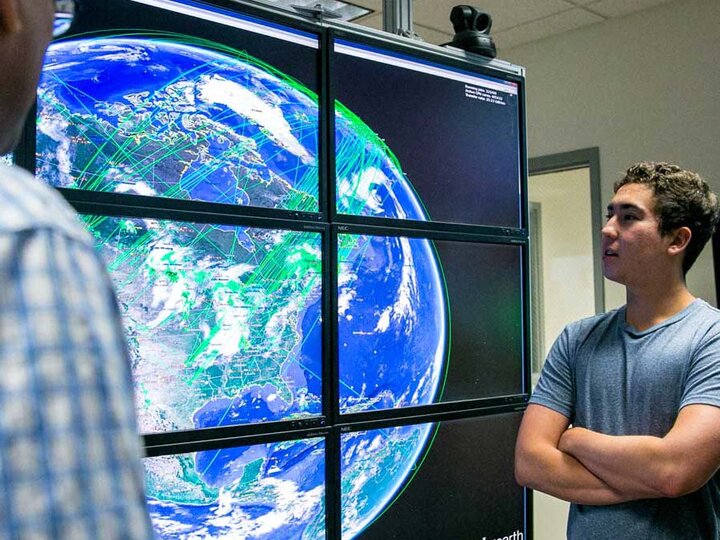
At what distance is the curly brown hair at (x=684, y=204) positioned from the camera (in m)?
1.59

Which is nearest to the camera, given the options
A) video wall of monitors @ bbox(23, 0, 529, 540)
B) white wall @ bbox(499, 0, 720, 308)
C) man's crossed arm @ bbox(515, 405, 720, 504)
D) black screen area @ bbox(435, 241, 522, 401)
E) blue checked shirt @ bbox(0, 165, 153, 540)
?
blue checked shirt @ bbox(0, 165, 153, 540)

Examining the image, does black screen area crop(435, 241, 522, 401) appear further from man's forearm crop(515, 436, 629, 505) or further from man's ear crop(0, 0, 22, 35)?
man's ear crop(0, 0, 22, 35)

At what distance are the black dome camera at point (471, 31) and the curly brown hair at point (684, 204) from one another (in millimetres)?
647

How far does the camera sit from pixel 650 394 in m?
1.46

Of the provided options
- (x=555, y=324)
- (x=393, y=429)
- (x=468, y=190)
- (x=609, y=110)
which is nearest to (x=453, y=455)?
(x=393, y=429)

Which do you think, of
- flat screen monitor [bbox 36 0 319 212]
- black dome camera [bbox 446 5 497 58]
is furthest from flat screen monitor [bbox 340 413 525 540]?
black dome camera [bbox 446 5 497 58]

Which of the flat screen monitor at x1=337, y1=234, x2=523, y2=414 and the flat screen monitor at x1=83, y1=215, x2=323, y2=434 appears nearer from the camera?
the flat screen monitor at x1=83, y1=215, x2=323, y2=434

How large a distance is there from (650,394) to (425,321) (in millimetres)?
584

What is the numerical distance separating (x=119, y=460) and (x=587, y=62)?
12.2 feet

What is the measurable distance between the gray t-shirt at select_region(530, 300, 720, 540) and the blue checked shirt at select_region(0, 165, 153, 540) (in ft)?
4.27

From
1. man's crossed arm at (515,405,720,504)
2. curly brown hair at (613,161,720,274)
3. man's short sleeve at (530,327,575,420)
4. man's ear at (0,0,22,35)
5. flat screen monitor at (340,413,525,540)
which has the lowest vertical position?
flat screen monitor at (340,413,525,540)

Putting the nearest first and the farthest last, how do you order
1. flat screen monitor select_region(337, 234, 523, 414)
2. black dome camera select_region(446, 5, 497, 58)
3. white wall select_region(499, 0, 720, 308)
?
flat screen monitor select_region(337, 234, 523, 414) < black dome camera select_region(446, 5, 497, 58) < white wall select_region(499, 0, 720, 308)

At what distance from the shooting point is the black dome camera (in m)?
2.05

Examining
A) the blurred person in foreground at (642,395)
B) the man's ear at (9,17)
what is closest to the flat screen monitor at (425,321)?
the blurred person in foreground at (642,395)
